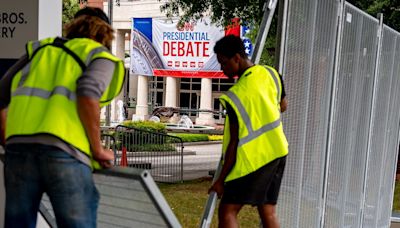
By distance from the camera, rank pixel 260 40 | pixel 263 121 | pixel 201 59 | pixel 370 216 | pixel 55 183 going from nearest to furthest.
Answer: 1. pixel 55 183
2. pixel 263 121
3. pixel 260 40
4. pixel 370 216
5. pixel 201 59

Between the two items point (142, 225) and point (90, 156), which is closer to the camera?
point (90, 156)

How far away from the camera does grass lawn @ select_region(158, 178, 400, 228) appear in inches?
344

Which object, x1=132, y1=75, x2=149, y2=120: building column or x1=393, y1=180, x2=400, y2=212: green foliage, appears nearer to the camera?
x1=393, y1=180, x2=400, y2=212: green foliage

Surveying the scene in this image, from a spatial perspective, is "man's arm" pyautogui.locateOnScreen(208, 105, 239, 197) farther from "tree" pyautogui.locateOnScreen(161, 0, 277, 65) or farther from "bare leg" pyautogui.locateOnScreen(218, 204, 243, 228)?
"tree" pyautogui.locateOnScreen(161, 0, 277, 65)

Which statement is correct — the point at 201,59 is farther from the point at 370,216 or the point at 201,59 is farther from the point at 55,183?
the point at 55,183

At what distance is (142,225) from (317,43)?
103 inches

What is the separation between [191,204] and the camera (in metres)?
10.5

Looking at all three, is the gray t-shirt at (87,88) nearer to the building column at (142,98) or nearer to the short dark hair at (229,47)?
the short dark hair at (229,47)

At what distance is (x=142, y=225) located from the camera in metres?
3.31

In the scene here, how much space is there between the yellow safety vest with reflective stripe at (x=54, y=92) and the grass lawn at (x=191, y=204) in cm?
532

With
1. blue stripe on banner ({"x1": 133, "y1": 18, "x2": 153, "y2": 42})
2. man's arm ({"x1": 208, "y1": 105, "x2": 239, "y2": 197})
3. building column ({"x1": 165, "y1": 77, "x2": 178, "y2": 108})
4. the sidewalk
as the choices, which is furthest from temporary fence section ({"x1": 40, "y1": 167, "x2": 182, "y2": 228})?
building column ({"x1": 165, "y1": 77, "x2": 178, "y2": 108})

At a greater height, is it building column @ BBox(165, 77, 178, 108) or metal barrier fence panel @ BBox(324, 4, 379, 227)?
metal barrier fence panel @ BBox(324, 4, 379, 227)

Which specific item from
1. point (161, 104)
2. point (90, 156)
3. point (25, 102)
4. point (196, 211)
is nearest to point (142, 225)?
point (90, 156)

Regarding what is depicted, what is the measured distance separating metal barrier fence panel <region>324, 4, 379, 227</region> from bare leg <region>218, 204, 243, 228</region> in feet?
5.11
